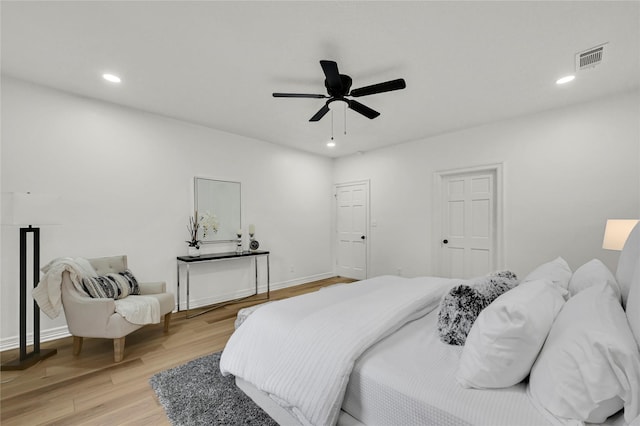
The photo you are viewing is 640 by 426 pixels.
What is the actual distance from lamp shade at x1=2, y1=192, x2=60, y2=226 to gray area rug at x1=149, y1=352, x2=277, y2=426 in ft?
5.36

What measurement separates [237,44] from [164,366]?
270 centimetres

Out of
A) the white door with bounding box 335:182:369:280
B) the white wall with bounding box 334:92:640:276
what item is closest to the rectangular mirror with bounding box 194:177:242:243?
the white door with bounding box 335:182:369:280

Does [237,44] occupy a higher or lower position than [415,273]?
higher

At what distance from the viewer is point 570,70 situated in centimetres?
257

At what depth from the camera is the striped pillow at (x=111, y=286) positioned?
98.7 inches

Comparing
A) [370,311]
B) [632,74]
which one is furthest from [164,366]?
[632,74]

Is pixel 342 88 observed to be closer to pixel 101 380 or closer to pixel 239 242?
pixel 239 242

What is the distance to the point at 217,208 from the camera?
163 inches

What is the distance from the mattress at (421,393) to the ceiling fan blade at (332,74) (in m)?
1.87

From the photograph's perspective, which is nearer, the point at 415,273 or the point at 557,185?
the point at 557,185

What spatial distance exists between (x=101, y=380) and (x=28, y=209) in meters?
1.50

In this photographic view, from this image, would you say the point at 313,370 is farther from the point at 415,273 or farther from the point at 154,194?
the point at 415,273

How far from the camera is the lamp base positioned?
2.28 metres

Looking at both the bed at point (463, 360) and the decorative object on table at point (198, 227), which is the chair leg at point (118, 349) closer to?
the bed at point (463, 360)
